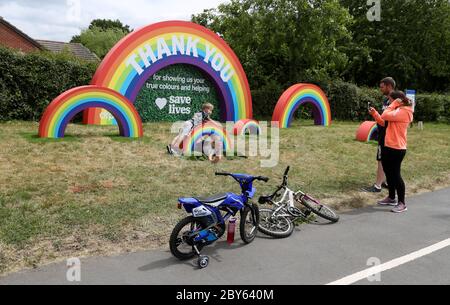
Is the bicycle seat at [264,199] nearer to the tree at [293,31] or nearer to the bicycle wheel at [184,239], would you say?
the bicycle wheel at [184,239]

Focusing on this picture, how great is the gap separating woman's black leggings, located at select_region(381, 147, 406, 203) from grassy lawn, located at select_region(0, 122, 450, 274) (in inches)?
25.6

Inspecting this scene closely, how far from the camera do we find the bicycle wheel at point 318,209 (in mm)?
6035

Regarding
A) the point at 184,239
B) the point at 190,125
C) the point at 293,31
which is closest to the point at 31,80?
the point at 190,125

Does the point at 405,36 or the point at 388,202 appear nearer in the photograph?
the point at 388,202

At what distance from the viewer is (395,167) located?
6.77m

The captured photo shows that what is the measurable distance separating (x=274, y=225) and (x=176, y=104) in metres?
10.5

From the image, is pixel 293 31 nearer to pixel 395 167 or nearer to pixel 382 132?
pixel 382 132

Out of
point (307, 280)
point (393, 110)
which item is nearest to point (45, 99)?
point (393, 110)

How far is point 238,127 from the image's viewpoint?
12.8 meters

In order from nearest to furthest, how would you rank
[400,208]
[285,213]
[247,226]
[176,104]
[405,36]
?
1. [247,226]
2. [285,213]
3. [400,208]
4. [176,104]
5. [405,36]

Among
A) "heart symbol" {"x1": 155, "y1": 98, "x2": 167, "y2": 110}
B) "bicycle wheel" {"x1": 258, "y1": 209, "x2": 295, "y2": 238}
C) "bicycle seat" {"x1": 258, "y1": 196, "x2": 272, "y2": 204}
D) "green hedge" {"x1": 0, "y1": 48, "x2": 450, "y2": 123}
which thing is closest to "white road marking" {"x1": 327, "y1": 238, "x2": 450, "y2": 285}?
"bicycle wheel" {"x1": 258, "y1": 209, "x2": 295, "y2": 238}

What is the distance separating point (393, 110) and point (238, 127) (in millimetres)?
6466

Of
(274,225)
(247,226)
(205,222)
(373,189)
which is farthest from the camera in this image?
(373,189)
